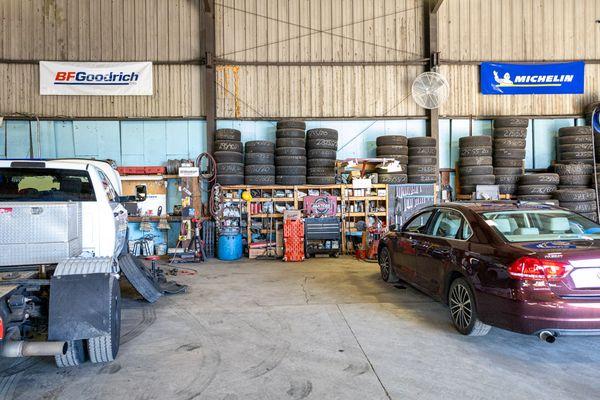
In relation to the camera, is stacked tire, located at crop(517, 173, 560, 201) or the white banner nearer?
stacked tire, located at crop(517, 173, 560, 201)

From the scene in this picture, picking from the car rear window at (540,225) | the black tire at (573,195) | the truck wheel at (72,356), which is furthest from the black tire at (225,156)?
the black tire at (573,195)

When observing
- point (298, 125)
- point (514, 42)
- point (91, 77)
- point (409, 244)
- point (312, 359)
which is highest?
point (514, 42)

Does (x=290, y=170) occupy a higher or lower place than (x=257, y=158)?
lower

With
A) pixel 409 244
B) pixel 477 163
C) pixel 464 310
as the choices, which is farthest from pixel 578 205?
pixel 464 310

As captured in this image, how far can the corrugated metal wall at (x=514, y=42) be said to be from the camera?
1086 cm

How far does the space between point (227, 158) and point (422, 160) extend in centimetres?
500

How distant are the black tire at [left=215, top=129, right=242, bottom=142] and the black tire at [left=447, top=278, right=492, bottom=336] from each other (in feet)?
22.5

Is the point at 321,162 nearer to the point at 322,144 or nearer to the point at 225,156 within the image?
the point at 322,144

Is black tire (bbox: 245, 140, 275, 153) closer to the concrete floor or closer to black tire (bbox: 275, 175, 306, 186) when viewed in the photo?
black tire (bbox: 275, 175, 306, 186)

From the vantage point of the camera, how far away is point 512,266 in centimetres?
327

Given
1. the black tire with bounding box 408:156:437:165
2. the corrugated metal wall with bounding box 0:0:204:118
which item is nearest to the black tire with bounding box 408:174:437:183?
the black tire with bounding box 408:156:437:165

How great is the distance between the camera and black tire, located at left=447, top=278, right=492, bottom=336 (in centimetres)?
375

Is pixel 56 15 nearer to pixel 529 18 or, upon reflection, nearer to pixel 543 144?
pixel 529 18

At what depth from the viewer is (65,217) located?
3332 mm
